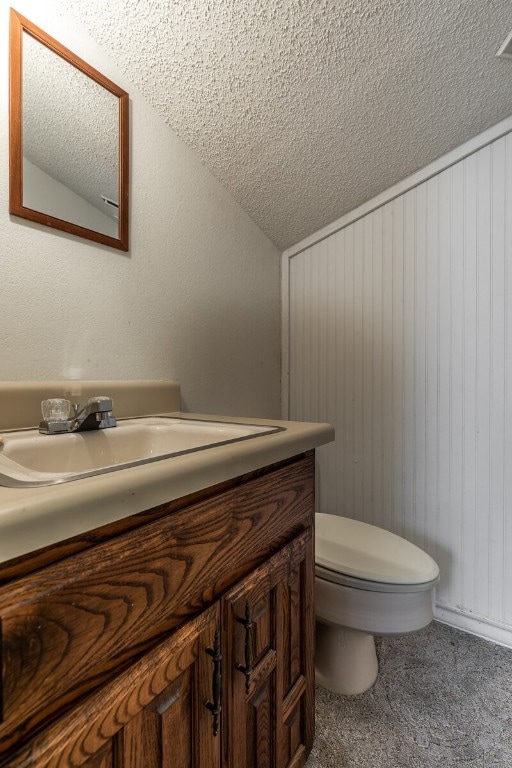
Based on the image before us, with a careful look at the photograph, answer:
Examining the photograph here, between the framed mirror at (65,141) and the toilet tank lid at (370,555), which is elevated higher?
the framed mirror at (65,141)

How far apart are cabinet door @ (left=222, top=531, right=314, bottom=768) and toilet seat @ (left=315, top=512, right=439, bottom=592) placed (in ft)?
0.60

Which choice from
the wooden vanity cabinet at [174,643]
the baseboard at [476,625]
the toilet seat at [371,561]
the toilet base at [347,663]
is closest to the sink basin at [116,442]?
the wooden vanity cabinet at [174,643]

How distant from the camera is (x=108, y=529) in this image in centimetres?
42

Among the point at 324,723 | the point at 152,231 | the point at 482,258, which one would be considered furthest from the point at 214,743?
the point at 482,258

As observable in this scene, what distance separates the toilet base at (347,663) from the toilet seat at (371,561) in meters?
0.21

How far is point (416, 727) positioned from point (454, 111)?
1745 mm

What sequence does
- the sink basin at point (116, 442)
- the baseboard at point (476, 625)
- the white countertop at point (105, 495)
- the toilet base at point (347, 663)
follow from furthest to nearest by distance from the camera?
the baseboard at point (476, 625)
the toilet base at point (347, 663)
the sink basin at point (116, 442)
the white countertop at point (105, 495)

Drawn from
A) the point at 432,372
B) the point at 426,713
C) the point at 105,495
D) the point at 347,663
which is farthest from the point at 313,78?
the point at 426,713

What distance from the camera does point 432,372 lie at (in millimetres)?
1431

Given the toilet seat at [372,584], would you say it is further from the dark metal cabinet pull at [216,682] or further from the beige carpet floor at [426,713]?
the dark metal cabinet pull at [216,682]

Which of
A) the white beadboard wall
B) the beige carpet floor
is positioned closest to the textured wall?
the white beadboard wall

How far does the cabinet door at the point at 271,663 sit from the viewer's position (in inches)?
24.0

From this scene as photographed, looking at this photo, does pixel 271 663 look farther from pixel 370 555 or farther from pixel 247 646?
pixel 370 555

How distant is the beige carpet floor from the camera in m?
0.92
